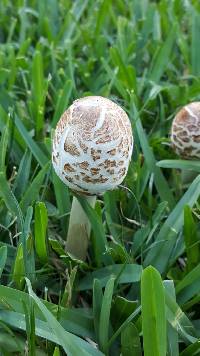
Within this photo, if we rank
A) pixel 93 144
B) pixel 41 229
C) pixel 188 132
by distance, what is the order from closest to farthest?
pixel 93 144 → pixel 41 229 → pixel 188 132

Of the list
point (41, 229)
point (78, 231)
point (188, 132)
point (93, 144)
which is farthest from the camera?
point (188, 132)

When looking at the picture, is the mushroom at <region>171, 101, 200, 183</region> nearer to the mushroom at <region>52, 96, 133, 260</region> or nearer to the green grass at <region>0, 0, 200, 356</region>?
the green grass at <region>0, 0, 200, 356</region>

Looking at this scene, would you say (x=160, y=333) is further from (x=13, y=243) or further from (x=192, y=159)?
(x=192, y=159)

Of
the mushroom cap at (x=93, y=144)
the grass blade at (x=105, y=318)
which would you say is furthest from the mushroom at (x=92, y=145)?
the grass blade at (x=105, y=318)

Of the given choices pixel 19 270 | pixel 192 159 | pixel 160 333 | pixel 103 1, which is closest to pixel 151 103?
pixel 192 159

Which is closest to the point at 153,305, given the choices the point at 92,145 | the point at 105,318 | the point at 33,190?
the point at 105,318

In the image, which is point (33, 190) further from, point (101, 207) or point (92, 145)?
point (92, 145)

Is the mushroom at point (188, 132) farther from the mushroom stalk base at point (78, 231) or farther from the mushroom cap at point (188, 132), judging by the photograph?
the mushroom stalk base at point (78, 231)

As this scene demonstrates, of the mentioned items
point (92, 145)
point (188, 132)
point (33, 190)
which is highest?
point (92, 145)
